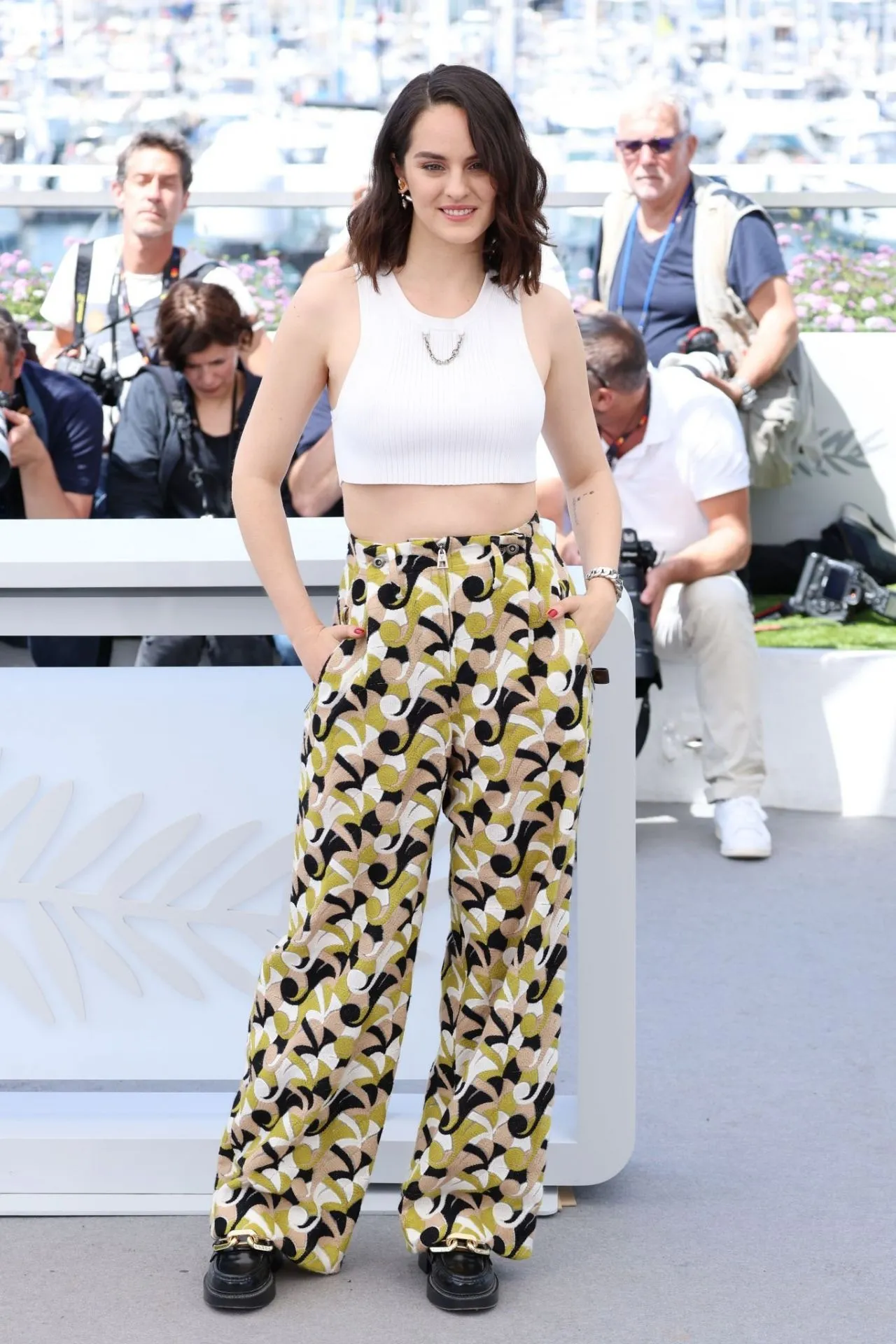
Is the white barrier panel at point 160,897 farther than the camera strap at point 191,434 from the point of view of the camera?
No

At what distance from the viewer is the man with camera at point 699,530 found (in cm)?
428

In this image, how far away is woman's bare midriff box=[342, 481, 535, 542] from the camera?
79.5 inches

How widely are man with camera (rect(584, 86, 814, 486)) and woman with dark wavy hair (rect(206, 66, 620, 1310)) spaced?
289 cm

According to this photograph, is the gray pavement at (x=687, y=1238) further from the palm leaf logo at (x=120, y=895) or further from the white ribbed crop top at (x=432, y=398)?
the white ribbed crop top at (x=432, y=398)

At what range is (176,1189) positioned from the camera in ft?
8.09

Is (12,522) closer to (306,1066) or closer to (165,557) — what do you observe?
(165,557)

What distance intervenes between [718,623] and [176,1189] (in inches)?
92.2

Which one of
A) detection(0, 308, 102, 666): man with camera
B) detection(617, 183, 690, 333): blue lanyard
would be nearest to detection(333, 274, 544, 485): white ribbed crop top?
detection(0, 308, 102, 666): man with camera

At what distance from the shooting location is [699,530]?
14.6ft

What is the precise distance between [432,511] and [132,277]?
309cm

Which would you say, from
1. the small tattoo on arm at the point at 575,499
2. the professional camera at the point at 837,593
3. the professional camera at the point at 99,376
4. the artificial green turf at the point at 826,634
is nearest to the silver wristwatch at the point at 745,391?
the professional camera at the point at 837,593

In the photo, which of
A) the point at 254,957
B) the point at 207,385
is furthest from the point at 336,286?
the point at 207,385

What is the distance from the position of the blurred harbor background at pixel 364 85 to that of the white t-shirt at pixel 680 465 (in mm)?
2085

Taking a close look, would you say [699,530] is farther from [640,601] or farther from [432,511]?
[432,511]
